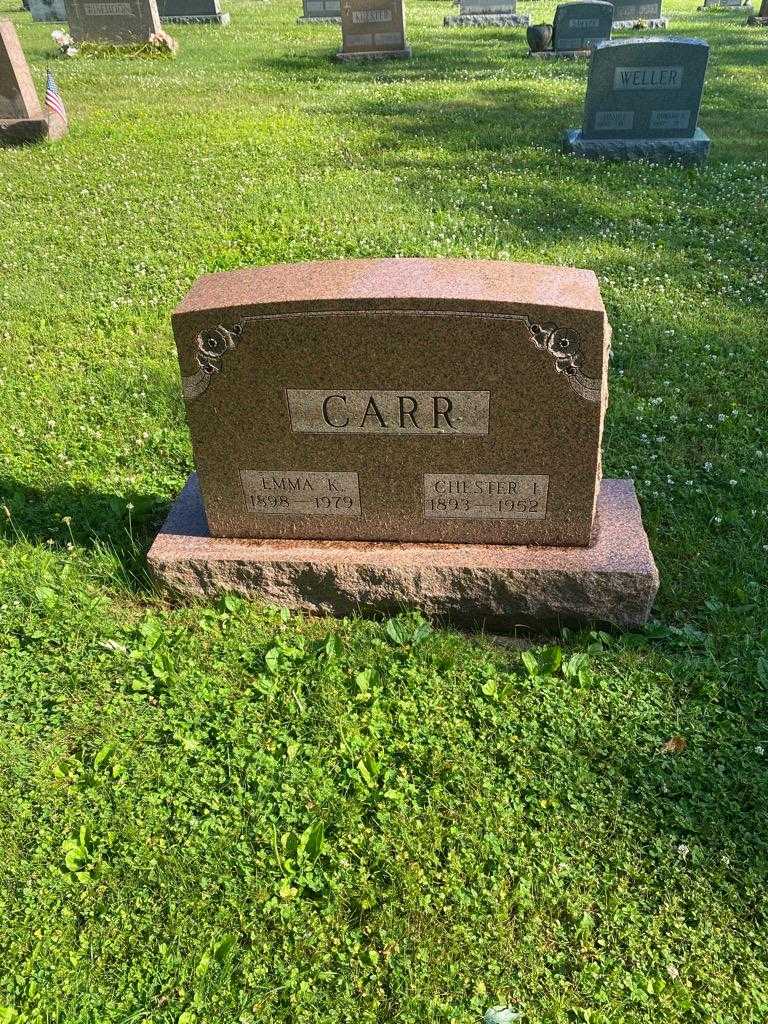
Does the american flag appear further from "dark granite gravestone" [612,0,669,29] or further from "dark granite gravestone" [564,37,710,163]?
"dark granite gravestone" [612,0,669,29]

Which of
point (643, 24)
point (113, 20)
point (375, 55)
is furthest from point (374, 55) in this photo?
point (643, 24)

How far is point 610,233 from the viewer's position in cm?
820

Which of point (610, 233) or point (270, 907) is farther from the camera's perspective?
point (610, 233)

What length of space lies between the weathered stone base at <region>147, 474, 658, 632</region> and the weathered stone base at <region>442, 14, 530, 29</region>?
21009mm

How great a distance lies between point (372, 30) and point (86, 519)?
1609 centimetres

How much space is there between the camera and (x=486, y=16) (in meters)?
21.3

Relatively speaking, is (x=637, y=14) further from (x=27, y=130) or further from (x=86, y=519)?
(x=86, y=519)

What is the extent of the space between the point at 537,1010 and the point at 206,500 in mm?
2494

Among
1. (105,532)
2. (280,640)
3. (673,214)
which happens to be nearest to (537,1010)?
(280,640)

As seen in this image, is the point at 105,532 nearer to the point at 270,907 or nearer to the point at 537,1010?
the point at 270,907

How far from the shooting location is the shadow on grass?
14.3ft

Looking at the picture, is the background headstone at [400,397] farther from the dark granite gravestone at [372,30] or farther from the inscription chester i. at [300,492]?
the dark granite gravestone at [372,30]

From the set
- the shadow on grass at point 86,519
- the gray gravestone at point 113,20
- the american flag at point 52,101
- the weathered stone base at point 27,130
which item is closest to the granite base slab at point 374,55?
the gray gravestone at point 113,20

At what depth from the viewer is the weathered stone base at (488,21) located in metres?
21.1
